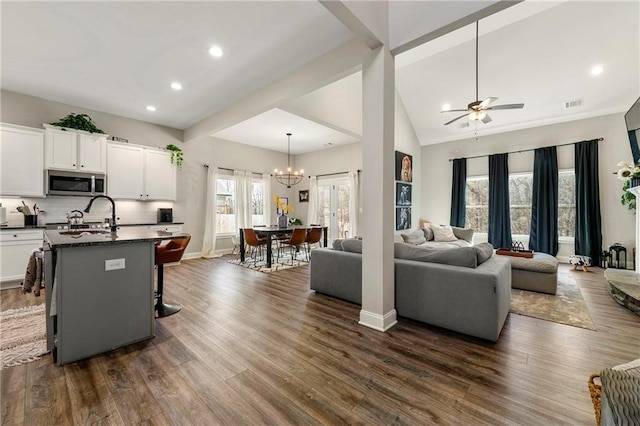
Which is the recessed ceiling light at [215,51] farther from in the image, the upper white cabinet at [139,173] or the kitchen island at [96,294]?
the upper white cabinet at [139,173]

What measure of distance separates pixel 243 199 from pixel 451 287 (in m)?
6.17

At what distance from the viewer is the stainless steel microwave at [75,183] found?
4.30 m

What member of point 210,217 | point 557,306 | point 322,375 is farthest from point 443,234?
point 210,217

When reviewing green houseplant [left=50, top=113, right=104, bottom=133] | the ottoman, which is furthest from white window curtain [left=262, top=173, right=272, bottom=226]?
the ottoman

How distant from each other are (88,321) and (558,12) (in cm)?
714

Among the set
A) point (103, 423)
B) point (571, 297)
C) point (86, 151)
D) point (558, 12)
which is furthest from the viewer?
point (86, 151)

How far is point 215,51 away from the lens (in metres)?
3.12

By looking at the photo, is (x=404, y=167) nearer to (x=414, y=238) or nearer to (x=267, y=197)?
(x=414, y=238)

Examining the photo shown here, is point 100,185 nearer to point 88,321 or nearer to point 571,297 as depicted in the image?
point 88,321

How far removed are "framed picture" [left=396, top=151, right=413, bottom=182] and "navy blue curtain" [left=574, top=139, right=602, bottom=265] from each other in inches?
137

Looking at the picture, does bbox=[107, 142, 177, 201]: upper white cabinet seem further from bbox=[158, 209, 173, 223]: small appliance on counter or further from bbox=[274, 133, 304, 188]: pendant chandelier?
bbox=[274, 133, 304, 188]: pendant chandelier

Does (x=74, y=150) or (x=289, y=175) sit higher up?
(x=74, y=150)

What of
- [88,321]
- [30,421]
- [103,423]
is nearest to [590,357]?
[103,423]

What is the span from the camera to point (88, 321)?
206 centimetres
